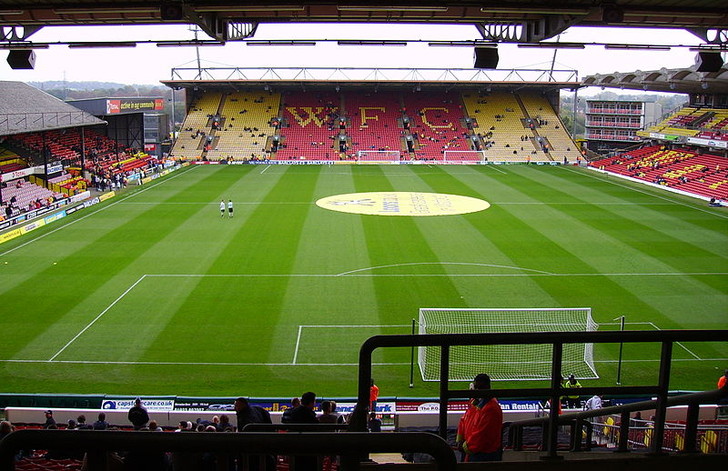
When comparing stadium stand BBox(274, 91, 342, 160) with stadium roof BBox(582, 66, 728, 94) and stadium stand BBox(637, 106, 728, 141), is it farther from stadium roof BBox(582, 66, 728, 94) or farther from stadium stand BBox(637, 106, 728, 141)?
stadium stand BBox(637, 106, 728, 141)

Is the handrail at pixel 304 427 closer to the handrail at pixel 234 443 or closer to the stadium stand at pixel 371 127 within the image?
the handrail at pixel 234 443

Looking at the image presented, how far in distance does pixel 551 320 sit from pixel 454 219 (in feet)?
57.1

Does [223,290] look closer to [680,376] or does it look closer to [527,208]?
[680,376]

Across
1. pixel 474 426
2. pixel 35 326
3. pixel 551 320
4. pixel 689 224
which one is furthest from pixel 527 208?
pixel 474 426

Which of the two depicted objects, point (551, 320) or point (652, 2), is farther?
point (551, 320)

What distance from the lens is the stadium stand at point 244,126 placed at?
68.8 m

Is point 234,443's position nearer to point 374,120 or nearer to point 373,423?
point 373,423

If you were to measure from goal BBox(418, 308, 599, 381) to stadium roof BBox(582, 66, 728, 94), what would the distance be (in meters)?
31.1

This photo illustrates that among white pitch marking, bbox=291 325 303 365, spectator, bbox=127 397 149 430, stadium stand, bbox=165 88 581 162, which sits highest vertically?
stadium stand, bbox=165 88 581 162

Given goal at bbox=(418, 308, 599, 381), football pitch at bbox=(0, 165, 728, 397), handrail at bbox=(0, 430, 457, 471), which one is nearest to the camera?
handrail at bbox=(0, 430, 457, 471)

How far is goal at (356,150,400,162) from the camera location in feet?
224

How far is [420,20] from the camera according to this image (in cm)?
1125

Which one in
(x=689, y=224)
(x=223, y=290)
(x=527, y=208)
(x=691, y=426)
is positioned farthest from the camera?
(x=527, y=208)

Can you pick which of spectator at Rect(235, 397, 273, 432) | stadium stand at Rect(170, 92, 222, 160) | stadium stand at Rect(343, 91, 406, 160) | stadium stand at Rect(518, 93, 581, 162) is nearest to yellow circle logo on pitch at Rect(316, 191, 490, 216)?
stadium stand at Rect(343, 91, 406, 160)
